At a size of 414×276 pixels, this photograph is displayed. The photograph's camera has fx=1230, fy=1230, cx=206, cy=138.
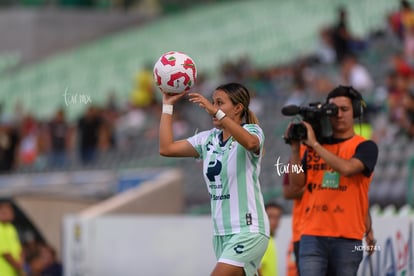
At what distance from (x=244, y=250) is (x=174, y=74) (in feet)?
4.18

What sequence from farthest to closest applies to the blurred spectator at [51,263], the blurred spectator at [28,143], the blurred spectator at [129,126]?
the blurred spectator at [28,143], the blurred spectator at [129,126], the blurred spectator at [51,263]

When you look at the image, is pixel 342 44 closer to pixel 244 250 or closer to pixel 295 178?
pixel 295 178

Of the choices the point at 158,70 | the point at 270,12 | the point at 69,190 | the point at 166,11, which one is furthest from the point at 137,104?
the point at 158,70

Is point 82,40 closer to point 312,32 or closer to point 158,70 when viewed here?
point 312,32

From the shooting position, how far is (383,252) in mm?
10539

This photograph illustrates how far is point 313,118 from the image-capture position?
8.83 m

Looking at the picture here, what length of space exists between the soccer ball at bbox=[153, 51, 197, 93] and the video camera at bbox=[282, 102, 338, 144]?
0.86 metres

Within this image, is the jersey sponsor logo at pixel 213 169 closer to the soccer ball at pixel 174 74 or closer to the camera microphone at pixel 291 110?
the soccer ball at pixel 174 74

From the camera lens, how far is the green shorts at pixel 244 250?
26.5 feet

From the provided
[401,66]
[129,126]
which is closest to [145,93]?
[129,126]

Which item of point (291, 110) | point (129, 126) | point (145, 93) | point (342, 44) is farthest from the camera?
point (145, 93)

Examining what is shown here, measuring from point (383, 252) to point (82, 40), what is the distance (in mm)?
31114

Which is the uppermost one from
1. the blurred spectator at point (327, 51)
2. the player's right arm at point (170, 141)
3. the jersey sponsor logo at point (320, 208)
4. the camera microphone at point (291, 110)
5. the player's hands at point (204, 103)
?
the blurred spectator at point (327, 51)

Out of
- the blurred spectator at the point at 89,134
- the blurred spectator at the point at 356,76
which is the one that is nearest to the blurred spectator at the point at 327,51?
the blurred spectator at the point at 356,76
